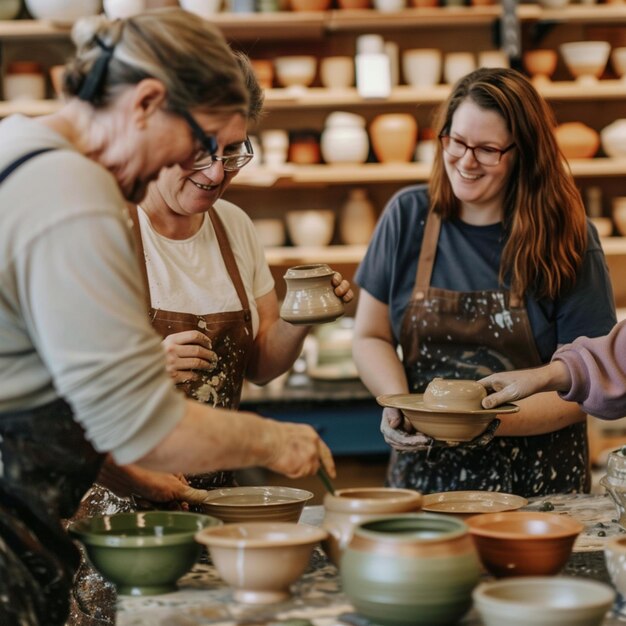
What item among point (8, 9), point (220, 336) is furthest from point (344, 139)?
point (220, 336)

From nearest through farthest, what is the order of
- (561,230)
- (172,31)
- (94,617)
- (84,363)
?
(84,363), (172,31), (94,617), (561,230)

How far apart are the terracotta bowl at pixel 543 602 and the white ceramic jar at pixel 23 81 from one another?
4.25 metres

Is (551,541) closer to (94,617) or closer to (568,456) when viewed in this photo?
(94,617)

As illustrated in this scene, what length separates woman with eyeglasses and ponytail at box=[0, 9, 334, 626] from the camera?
5.05ft

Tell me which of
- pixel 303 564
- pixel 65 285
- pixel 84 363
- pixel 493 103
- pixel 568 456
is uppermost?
pixel 493 103

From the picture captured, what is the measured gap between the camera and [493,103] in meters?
2.93

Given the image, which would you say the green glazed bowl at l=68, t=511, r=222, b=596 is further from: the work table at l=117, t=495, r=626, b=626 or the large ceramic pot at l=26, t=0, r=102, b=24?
the large ceramic pot at l=26, t=0, r=102, b=24

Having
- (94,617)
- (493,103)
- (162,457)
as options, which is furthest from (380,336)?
(162,457)

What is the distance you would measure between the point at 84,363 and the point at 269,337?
4.32 feet

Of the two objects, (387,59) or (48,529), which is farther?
(387,59)

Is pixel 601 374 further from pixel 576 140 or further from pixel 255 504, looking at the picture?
pixel 576 140

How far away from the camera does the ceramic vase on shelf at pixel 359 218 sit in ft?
17.1

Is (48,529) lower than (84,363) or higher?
lower

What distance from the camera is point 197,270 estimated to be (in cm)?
268
